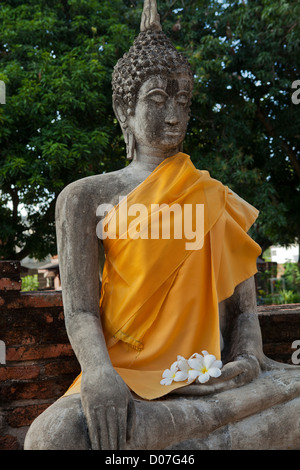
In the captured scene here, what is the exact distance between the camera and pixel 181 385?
2.05m

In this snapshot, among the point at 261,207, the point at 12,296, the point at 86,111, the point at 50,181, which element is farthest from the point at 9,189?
the point at 12,296

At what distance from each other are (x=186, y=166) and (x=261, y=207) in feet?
21.4

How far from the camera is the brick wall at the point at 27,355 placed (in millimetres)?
2912

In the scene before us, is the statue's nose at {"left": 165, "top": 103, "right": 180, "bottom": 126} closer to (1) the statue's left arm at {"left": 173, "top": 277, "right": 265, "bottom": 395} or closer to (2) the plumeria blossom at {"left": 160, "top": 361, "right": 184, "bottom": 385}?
(1) the statue's left arm at {"left": 173, "top": 277, "right": 265, "bottom": 395}

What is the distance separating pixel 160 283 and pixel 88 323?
33 cm

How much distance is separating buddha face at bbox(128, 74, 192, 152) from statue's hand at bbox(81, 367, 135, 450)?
111 cm

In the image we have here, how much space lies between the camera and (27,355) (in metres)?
2.95

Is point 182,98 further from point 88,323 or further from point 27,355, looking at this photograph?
point 27,355

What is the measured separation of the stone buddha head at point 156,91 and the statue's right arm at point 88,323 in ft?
1.36

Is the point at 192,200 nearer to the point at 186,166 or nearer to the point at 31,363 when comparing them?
the point at 186,166

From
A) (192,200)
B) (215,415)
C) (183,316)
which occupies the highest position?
(192,200)

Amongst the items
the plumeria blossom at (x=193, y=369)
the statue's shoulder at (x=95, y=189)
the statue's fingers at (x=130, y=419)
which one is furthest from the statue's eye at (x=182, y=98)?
the statue's fingers at (x=130, y=419)

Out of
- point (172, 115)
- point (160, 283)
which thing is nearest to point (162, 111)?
point (172, 115)
